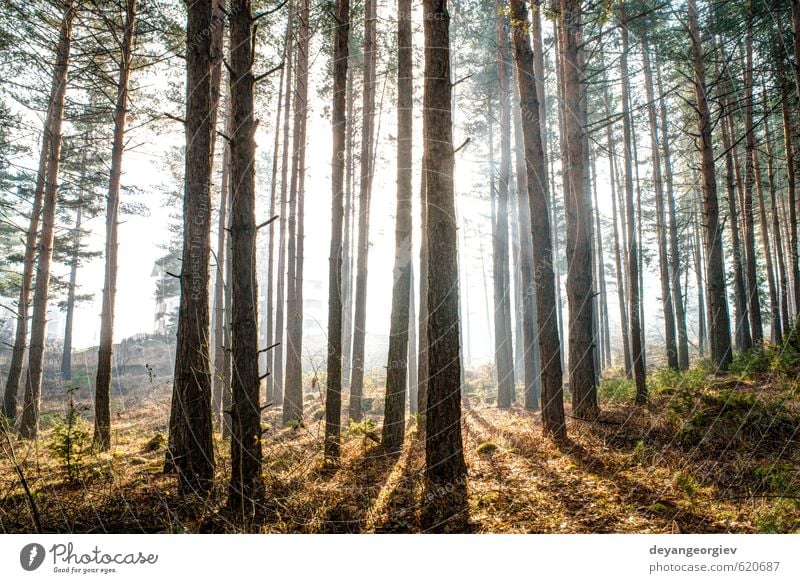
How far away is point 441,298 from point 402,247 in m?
3.42

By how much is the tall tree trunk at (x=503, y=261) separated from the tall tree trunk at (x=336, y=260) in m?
6.82

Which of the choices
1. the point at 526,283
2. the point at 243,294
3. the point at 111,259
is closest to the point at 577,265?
the point at 526,283

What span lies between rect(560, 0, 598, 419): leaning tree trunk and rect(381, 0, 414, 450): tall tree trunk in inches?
120

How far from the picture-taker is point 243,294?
4371 millimetres

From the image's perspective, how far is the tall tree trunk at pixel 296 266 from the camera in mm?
11859

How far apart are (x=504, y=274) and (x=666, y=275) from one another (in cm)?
723

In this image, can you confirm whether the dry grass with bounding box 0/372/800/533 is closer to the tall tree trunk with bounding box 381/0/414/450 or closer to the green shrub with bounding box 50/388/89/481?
the green shrub with bounding box 50/388/89/481

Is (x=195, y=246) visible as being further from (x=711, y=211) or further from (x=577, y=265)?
(x=711, y=211)

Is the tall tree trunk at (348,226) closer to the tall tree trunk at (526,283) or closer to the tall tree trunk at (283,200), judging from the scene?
the tall tree trunk at (283,200)

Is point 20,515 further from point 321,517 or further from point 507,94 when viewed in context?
point 507,94

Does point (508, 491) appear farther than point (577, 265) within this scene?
No

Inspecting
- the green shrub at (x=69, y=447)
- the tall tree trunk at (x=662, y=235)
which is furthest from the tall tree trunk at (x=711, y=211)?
the green shrub at (x=69, y=447)
